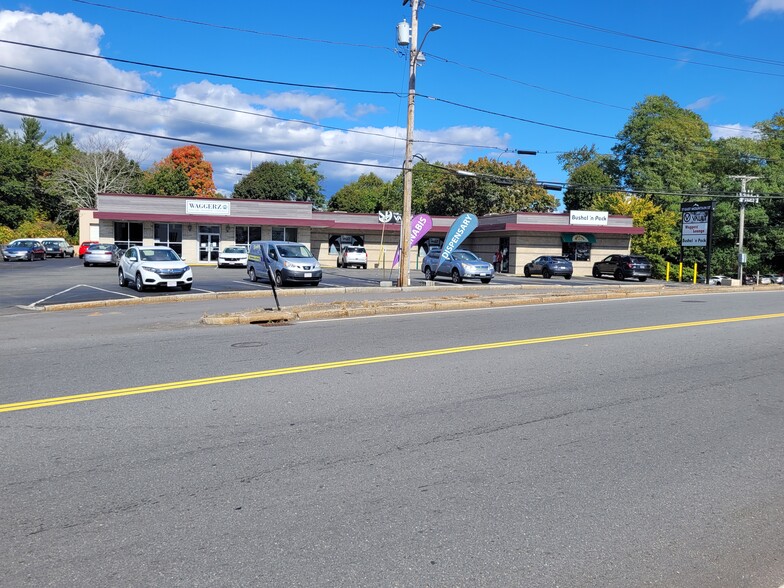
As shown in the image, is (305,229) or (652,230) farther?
(652,230)

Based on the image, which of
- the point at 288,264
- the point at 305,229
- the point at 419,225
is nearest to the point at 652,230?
the point at 305,229

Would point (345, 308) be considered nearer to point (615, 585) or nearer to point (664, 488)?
point (664, 488)

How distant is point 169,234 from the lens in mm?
43844

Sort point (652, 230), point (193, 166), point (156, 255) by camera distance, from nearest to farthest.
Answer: point (156, 255)
point (652, 230)
point (193, 166)

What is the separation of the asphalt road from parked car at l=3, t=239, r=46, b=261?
39768 mm

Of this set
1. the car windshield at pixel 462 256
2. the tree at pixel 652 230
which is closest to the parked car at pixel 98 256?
the car windshield at pixel 462 256

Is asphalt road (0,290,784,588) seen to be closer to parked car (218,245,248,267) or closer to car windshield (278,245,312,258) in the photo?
car windshield (278,245,312,258)

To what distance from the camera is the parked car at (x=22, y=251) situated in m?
43.7

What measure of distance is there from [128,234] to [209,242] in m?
5.32

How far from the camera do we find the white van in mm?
24938

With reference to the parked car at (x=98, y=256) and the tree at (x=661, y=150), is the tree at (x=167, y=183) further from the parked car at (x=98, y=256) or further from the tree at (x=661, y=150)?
the tree at (x=661, y=150)

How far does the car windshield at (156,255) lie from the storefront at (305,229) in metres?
21.0

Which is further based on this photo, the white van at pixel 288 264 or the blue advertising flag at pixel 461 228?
the blue advertising flag at pixel 461 228

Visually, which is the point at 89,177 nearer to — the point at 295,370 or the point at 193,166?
the point at 193,166
